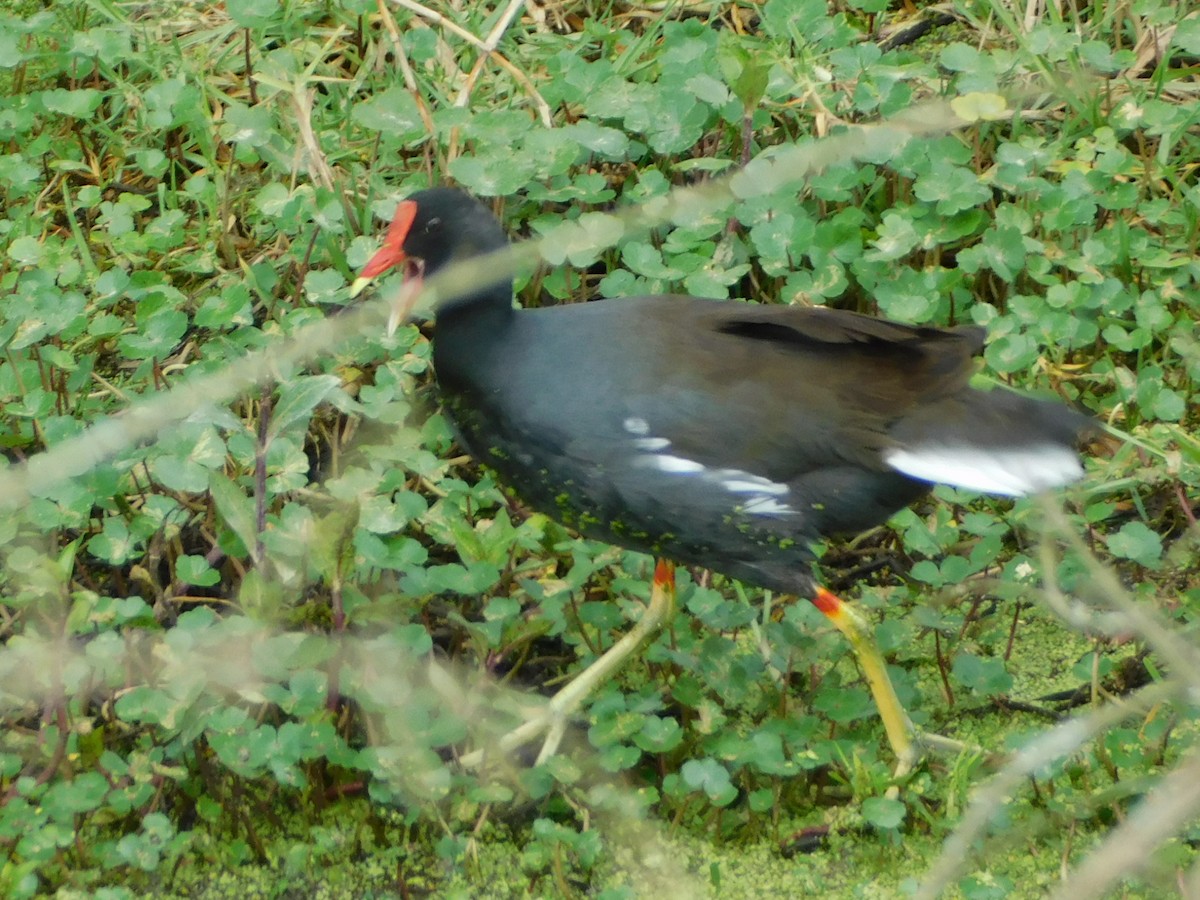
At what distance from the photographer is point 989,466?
6.50ft

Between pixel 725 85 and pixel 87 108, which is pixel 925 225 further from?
pixel 87 108

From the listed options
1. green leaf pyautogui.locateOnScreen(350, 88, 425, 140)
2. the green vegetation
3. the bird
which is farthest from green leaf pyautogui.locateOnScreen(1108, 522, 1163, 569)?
green leaf pyautogui.locateOnScreen(350, 88, 425, 140)

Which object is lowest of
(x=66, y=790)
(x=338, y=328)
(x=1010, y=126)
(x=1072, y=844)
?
(x=1072, y=844)

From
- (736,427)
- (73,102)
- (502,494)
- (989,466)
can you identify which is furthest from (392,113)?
(989,466)

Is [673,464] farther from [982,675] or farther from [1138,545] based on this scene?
[1138,545]

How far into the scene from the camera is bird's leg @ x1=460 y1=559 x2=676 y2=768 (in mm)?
2150

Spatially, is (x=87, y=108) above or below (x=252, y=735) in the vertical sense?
above

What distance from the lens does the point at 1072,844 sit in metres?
1.96

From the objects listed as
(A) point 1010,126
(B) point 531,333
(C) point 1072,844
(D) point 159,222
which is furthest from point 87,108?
(C) point 1072,844

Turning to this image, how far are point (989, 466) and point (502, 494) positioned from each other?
0.86 m

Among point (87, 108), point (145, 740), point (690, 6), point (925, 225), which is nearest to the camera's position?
point (145, 740)

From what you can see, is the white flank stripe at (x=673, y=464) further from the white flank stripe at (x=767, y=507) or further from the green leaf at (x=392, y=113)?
the green leaf at (x=392, y=113)

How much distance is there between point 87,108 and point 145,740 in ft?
4.67

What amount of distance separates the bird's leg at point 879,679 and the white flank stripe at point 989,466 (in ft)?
0.74
